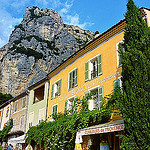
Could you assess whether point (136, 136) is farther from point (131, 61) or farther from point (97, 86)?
point (97, 86)

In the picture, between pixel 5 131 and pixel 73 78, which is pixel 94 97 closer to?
pixel 73 78

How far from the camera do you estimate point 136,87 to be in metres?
6.80

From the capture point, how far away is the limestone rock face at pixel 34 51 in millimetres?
54094

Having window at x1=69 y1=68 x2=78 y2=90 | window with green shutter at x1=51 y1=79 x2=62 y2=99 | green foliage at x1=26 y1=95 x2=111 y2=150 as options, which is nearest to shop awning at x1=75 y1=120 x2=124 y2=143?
green foliage at x1=26 y1=95 x2=111 y2=150

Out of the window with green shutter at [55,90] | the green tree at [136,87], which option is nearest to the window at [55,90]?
the window with green shutter at [55,90]

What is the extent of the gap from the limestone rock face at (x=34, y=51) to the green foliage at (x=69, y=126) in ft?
127

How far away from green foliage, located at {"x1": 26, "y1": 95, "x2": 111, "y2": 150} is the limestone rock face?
38687 mm

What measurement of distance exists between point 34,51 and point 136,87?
5368 cm

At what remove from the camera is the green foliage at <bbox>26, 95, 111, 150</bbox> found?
10500 mm

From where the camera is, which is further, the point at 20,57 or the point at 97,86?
the point at 20,57

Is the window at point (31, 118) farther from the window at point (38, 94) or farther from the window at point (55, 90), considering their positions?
the window at point (55, 90)

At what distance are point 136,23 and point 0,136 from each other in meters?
24.2

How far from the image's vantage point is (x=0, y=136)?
26.4 m

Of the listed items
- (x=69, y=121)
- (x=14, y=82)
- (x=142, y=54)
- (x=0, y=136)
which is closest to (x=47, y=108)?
(x=69, y=121)
